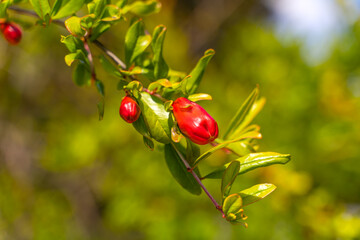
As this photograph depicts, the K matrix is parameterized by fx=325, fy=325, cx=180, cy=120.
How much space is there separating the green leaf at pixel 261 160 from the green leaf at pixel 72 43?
0.31 metres

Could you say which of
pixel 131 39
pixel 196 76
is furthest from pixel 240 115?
pixel 131 39

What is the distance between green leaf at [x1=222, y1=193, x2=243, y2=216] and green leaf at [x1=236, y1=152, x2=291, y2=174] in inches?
1.9

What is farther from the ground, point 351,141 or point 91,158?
point 351,141

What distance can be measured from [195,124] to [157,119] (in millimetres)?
58

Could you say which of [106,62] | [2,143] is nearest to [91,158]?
[2,143]

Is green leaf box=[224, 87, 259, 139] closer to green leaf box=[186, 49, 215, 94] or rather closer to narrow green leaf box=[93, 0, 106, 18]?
green leaf box=[186, 49, 215, 94]

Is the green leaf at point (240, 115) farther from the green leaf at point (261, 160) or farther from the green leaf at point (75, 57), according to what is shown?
the green leaf at point (75, 57)

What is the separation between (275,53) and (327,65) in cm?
48

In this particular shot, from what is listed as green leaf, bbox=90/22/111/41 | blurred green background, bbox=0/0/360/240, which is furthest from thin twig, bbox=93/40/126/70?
blurred green background, bbox=0/0/360/240

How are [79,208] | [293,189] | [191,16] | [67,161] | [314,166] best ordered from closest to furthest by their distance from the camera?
1. [293,189]
2. [314,166]
3. [67,161]
4. [79,208]
5. [191,16]

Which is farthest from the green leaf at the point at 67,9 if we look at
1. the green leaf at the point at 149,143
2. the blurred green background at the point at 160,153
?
the blurred green background at the point at 160,153

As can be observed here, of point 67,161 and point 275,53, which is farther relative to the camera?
point 275,53

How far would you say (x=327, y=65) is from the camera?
2412 millimetres

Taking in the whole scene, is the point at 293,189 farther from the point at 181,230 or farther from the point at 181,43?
the point at 181,43
